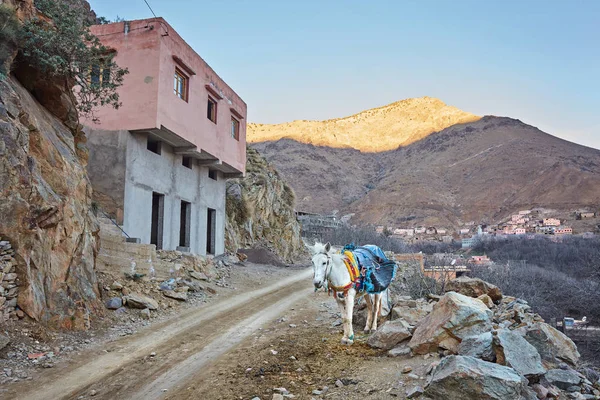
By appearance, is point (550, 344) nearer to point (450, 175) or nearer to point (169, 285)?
point (169, 285)

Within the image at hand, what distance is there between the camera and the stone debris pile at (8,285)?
8.46 metres

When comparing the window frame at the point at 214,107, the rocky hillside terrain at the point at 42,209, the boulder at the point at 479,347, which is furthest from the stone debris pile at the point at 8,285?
the window frame at the point at 214,107

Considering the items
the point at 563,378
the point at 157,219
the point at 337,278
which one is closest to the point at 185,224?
the point at 157,219

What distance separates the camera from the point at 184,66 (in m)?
21.0

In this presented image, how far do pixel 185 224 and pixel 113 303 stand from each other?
12.5m

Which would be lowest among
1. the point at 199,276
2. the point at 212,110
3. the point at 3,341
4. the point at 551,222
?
the point at 199,276

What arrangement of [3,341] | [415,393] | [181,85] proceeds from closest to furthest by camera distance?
[415,393] < [3,341] < [181,85]

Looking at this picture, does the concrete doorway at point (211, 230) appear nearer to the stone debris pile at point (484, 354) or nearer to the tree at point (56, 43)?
the tree at point (56, 43)

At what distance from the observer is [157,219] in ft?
71.2

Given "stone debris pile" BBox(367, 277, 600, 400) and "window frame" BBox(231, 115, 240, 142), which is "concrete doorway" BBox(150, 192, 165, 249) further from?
"stone debris pile" BBox(367, 277, 600, 400)

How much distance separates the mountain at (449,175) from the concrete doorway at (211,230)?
63249 mm

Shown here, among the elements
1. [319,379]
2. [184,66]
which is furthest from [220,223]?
[319,379]

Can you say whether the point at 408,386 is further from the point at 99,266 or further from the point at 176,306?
the point at 99,266

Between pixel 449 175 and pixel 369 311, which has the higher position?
pixel 449 175
